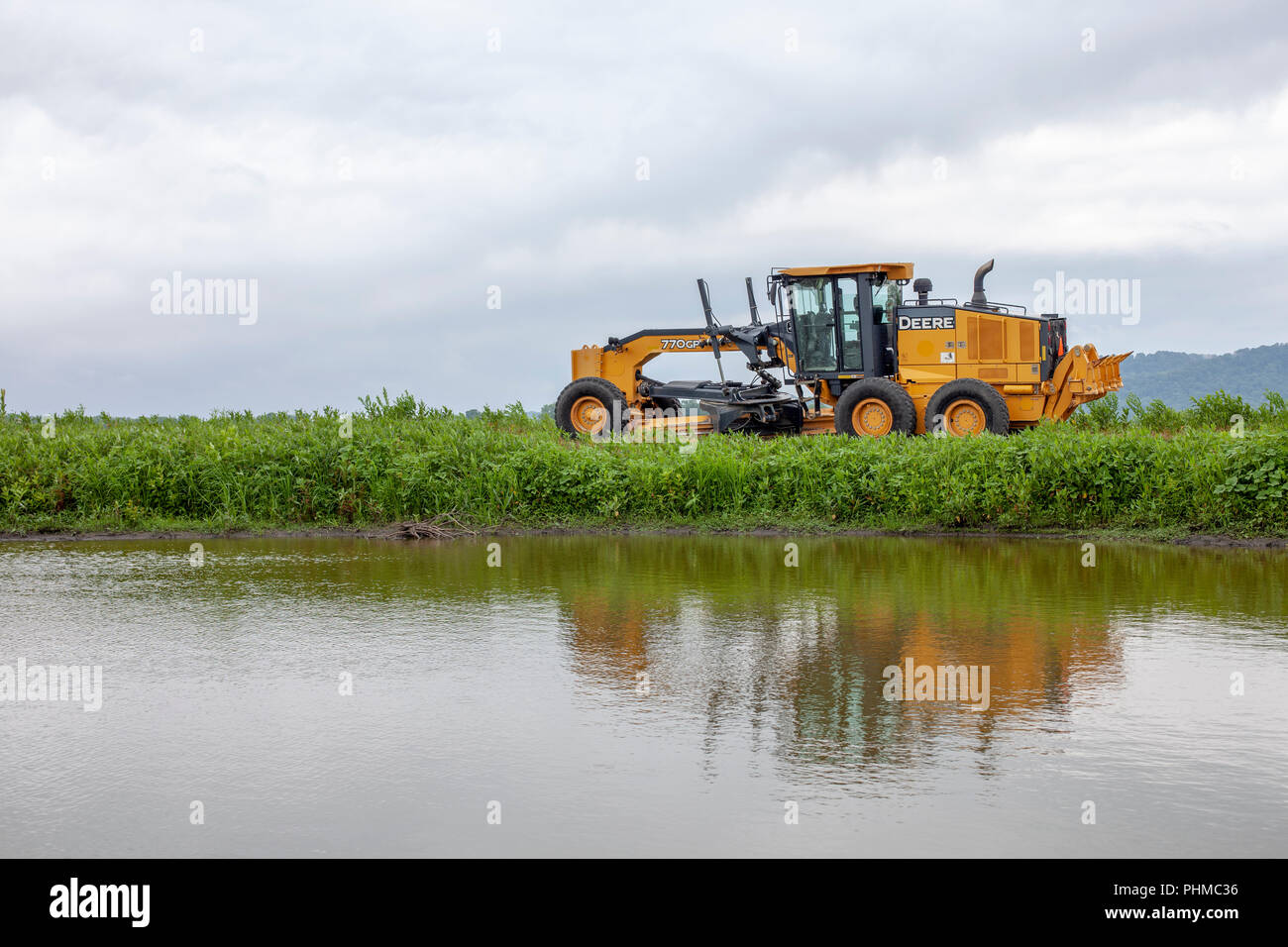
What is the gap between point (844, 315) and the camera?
70.9 ft

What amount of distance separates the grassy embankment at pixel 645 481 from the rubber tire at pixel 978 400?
1.44 meters

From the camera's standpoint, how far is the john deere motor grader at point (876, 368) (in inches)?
822

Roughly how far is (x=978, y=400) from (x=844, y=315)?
2927 millimetres

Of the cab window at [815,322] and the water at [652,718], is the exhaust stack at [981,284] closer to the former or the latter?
the cab window at [815,322]

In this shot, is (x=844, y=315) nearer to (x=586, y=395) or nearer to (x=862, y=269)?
(x=862, y=269)

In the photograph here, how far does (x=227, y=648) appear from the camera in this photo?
27.9 ft

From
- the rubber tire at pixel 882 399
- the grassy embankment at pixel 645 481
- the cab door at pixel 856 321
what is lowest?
the grassy embankment at pixel 645 481

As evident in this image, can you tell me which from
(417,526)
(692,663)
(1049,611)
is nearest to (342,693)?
(692,663)

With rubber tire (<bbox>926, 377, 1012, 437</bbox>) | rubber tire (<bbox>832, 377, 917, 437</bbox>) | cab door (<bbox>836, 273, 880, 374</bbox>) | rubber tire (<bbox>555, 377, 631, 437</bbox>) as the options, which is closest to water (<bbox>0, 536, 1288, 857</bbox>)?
rubber tire (<bbox>926, 377, 1012, 437</bbox>)

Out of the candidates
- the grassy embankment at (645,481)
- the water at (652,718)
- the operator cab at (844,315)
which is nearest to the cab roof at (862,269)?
the operator cab at (844,315)

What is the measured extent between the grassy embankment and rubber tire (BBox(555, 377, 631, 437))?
14.9 ft

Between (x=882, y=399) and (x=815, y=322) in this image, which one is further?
(x=815, y=322)

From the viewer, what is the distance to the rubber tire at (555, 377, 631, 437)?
76.3 ft

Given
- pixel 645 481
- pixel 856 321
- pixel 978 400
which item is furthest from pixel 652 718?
pixel 856 321
